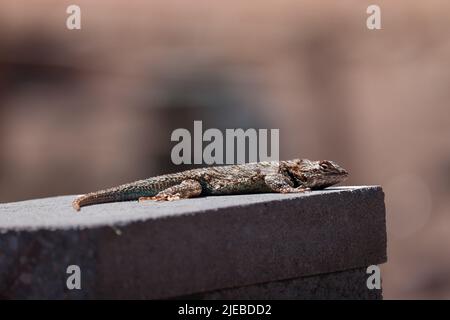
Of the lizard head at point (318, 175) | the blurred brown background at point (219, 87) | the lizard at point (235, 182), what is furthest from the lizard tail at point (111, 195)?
the blurred brown background at point (219, 87)

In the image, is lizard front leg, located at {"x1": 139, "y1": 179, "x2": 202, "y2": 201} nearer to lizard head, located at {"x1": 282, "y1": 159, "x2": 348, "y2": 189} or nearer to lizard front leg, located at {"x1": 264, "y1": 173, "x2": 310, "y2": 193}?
lizard front leg, located at {"x1": 264, "y1": 173, "x2": 310, "y2": 193}

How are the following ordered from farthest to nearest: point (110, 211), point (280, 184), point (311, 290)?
point (280, 184), point (311, 290), point (110, 211)

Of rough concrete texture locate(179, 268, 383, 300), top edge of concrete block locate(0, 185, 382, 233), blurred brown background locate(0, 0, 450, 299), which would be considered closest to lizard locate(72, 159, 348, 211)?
top edge of concrete block locate(0, 185, 382, 233)

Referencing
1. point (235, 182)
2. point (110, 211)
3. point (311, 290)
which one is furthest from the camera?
point (235, 182)

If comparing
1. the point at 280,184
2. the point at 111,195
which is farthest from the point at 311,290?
the point at 111,195

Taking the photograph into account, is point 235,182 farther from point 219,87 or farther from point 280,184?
point 219,87
